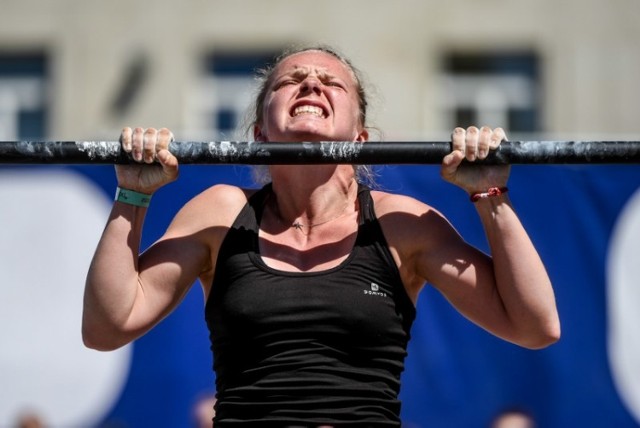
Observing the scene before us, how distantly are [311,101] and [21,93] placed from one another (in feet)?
34.4

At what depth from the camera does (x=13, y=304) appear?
6.69 metres

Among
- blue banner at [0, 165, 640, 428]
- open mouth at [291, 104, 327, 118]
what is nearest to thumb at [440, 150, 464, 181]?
open mouth at [291, 104, 327, 118]

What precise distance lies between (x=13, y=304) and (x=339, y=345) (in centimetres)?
388

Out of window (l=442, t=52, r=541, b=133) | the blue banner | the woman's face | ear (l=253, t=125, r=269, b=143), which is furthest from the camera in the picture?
window (l=442, t=52, r=541, b=133)

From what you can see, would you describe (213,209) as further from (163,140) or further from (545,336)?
(545,336)

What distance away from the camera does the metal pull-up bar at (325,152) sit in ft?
11.1

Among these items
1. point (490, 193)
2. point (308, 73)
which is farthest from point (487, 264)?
point (308, 73)

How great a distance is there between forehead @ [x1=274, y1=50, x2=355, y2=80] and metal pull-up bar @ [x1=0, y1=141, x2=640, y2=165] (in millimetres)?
414

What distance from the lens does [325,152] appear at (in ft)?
11.1

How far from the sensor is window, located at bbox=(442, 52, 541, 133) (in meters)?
13.2

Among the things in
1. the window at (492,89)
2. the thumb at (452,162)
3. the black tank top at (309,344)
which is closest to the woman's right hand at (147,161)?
the black tank top at (309,344)

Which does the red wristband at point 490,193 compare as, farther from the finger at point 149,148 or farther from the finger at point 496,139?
the finger at point 149,148

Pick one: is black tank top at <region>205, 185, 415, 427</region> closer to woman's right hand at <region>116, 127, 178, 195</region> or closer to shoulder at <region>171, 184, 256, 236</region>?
shoulder at <region>171, 184, 256, 236</region>

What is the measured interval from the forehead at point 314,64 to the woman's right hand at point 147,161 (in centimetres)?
Answer: 54
